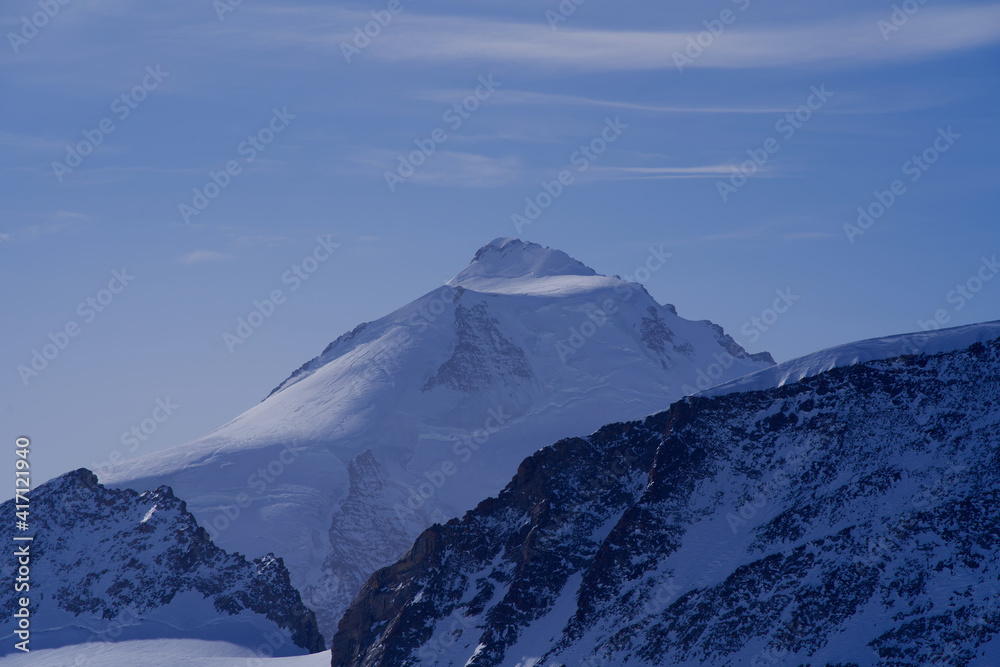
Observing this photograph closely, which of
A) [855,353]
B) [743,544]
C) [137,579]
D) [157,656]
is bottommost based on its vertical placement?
[157,656]

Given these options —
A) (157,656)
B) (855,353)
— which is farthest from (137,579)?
(855,353)

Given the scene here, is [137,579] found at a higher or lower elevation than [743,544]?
lower

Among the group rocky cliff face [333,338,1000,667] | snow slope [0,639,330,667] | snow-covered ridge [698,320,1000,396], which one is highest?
snow-covered ridge [698,320,1000,396]

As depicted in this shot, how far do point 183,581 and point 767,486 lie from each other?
78.8 meters

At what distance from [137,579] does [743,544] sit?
269ft

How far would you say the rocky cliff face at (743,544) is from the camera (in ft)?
291

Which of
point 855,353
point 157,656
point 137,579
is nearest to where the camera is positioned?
point 855,353

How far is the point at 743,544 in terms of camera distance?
10069 cm

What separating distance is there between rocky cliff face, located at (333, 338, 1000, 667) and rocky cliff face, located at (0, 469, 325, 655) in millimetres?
30722

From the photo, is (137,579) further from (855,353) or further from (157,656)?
(855,353)

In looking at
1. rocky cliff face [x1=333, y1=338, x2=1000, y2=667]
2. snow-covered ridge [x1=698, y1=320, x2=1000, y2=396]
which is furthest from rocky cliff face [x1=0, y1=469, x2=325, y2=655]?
snow-covered ridge [x1=698, y1=320, x2=1000, y2=396]

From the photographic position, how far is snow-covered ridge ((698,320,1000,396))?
357 ft

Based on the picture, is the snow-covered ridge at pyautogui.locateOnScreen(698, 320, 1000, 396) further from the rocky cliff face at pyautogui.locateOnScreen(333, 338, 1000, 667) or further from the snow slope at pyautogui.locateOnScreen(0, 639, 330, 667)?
the snow slope at pyautogui.locateOnScreen(0, 639, 330, 667)

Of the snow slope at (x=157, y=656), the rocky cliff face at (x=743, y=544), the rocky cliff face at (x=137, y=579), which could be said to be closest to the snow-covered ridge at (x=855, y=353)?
the rocky cliff face at (x=743, y=544)
